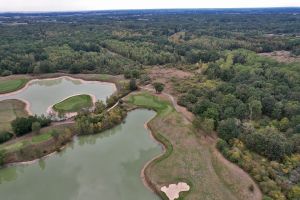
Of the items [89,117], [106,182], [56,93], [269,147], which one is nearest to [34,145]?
[89,117]

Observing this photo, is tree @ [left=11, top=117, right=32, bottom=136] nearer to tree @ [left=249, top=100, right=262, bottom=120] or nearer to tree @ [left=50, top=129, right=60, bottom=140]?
tree @ [left=50, top=129, right=60, bottom=140]

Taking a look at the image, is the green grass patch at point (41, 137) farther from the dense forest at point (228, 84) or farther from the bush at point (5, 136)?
the dense forest at point (228, 84)

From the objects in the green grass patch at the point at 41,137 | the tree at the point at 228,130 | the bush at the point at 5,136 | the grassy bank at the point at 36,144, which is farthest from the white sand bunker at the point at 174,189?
the bush at the point at 5,136

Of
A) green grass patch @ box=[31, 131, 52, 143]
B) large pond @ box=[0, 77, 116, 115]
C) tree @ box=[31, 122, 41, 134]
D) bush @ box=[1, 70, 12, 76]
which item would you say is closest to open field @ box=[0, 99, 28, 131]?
large pond @ box=[0, 77, 116, 115]

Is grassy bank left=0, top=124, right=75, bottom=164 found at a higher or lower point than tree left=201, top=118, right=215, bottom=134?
lower

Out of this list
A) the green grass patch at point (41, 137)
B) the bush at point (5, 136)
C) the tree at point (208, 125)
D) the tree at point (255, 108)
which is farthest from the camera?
the tree at point (255, 108)

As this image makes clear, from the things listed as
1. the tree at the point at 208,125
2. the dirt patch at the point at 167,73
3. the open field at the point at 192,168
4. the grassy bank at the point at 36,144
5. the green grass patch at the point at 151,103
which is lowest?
the dirt patch at the point at 167,73
